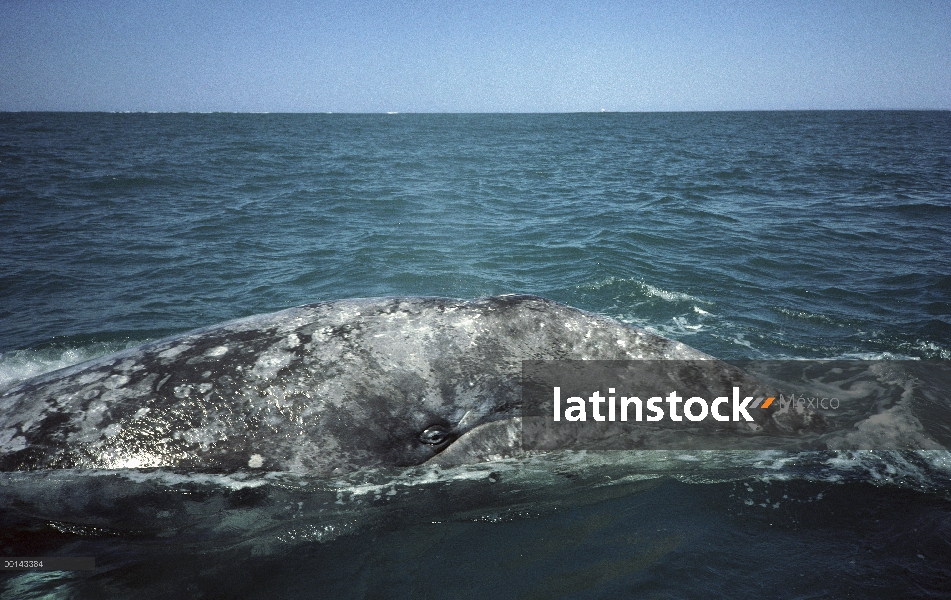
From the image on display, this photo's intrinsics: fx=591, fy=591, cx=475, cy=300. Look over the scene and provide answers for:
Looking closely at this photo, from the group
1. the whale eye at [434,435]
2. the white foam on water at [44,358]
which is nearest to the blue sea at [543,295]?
the white foam on water at [44,358]

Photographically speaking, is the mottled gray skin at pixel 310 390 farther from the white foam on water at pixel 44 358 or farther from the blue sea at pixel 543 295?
the white foam on water at pixel 44 358

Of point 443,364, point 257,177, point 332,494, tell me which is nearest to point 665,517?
point 443,364

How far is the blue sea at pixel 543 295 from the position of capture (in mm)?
3252

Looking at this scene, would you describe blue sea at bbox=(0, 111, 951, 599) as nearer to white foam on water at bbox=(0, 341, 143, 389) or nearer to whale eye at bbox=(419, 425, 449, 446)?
white foam on water at bbox=(0, 341, 143, 389)

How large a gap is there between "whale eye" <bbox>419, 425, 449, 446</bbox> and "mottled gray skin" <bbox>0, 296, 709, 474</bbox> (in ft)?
0.06

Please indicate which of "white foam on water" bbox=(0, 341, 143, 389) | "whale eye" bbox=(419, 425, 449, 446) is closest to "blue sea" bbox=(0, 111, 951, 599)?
"white foam on water" bbox=(0, 341, 143, 389)

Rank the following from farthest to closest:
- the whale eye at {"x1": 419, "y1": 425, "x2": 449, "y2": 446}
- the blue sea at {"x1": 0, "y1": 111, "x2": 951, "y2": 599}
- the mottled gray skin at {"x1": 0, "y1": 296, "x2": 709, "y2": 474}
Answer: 1. the whale eye at {"x1": 419, "y1": 425, "x2": 449, "y2": 446}
2. the mottled gray skin at {"x1": 0, "y1": 296, "x2": 709, "y2": 474}
3. the blue sea at {"x1": 0, "y1": 111, "x2": 951, "y2": 599}

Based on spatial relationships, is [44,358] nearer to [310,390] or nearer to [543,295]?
[310,390]

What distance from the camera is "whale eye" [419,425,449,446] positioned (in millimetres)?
4012

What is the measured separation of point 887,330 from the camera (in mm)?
7715

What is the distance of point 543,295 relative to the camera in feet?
31.4

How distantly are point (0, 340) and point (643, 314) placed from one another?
28.3 feet

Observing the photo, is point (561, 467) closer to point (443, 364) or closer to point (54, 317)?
point (443, 364)

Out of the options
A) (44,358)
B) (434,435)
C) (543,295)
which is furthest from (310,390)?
(543,295)
